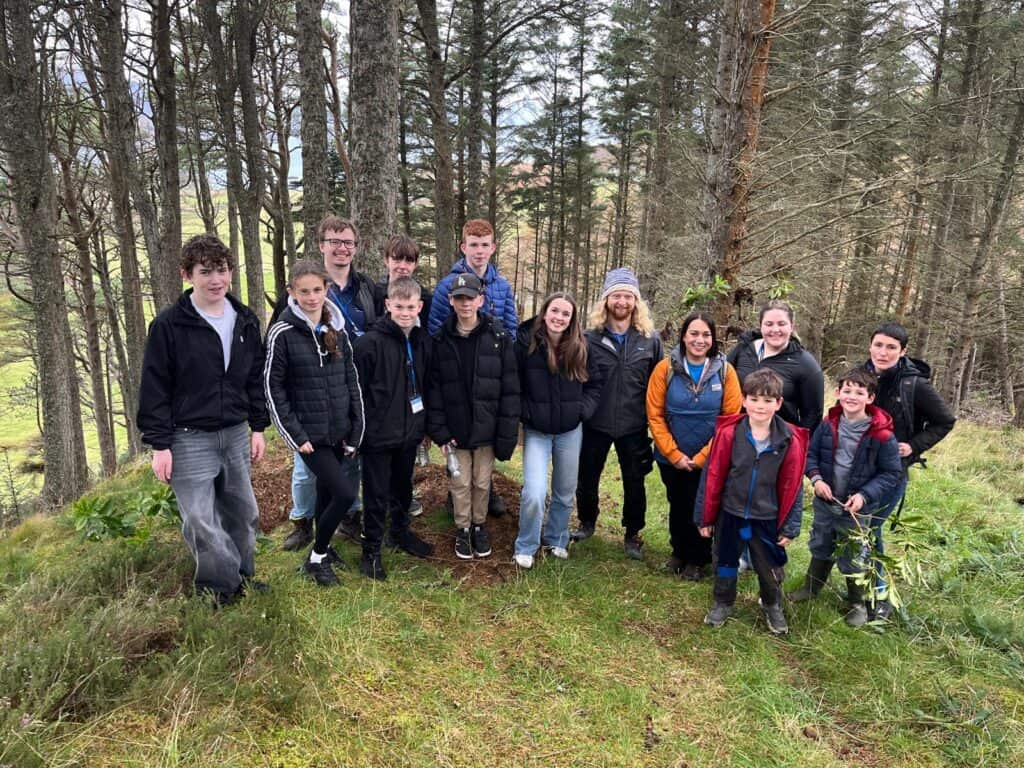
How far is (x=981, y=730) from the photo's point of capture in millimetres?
2672

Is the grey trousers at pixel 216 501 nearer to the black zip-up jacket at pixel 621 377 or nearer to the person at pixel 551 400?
the person at pixel 551 400

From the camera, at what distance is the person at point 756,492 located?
133 inches

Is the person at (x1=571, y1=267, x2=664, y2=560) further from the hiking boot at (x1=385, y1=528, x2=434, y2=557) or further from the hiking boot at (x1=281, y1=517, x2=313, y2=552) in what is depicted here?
the hiking boot at (x1=281, y1=517, x2=313, y2=552)

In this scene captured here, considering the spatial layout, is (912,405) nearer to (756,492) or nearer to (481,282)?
(756,492)

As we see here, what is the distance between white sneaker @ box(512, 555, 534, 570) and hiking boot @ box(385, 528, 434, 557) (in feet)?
2.35

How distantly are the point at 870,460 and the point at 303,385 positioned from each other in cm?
378

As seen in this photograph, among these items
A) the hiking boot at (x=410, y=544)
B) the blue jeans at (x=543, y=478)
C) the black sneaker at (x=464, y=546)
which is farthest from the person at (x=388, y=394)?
the blue jeans at (x=543, y=478)

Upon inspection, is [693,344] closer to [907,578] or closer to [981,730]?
[907,578]

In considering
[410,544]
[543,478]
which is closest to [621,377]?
[543,478]

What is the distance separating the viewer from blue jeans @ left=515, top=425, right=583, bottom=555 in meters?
4.09

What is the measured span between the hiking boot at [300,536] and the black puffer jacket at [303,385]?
3.84 ft

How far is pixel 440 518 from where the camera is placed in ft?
15.9

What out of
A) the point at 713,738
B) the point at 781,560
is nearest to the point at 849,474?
the point at 781,560

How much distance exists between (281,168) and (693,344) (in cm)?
1455
